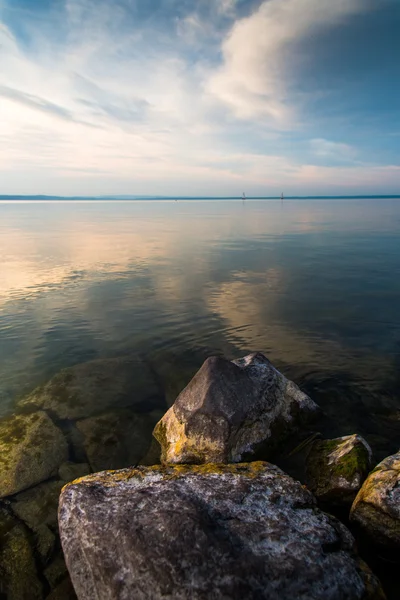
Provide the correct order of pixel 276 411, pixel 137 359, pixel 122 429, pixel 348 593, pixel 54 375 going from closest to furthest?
pixel 348 593 < pixel 276 411 < pixel 122 429 < pixel 54 375 < pixel 137 359

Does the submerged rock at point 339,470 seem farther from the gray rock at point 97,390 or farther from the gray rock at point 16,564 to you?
the gray rock at point 16,564

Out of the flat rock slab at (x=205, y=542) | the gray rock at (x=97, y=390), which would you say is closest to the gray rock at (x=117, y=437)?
the gray rock at (x=97, y=390)

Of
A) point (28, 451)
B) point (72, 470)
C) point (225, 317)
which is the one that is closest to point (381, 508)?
point (72, 470)

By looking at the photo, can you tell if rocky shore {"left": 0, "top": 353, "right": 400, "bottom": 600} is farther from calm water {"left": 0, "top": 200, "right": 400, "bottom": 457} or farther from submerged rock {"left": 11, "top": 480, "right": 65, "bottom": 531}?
calm water {"left": 0, "top": 200, "right": 400, "bottom": 457}

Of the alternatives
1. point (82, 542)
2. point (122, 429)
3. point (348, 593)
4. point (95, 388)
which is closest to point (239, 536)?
point (348, 593)

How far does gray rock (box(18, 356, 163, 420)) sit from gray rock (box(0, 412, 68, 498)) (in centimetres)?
67

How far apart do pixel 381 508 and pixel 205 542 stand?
297 cm

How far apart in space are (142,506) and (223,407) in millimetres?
3063

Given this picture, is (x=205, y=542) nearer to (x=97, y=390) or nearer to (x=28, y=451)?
(x=28, y=451)

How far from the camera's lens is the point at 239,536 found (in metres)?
4.45

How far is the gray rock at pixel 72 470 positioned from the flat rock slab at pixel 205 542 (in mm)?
2156

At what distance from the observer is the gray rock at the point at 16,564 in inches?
197

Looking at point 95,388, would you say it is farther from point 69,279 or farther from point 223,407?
point 69,279

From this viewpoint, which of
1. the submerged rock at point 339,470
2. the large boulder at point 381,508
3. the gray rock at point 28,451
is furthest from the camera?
the gray rock at point 28,451
